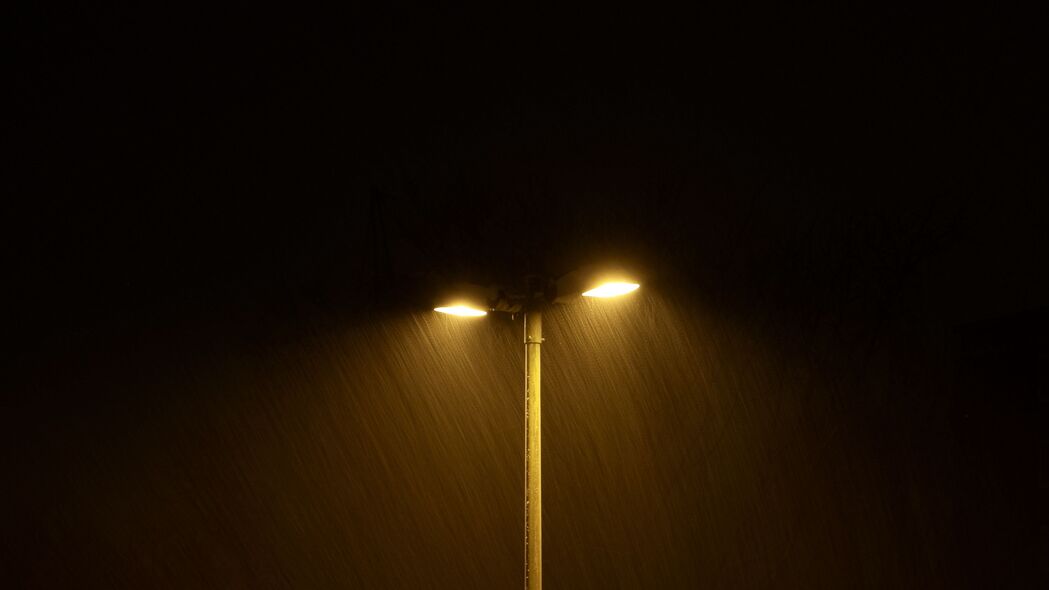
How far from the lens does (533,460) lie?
2086mm

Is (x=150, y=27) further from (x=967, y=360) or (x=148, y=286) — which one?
(x=967, y=360)

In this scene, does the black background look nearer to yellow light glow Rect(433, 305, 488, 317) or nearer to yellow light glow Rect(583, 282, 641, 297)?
yellow light glow Rect(433, 305, 488, 317)

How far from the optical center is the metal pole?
208 cm

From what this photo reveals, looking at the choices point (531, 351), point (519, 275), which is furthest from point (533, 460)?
point (519, 275)

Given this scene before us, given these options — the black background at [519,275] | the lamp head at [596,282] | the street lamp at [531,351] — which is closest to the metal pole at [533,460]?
the street lamp at [531,351]

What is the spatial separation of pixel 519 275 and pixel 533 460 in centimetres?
72

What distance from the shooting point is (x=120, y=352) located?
2369 millimetres

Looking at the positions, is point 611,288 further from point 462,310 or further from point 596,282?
point 462,310

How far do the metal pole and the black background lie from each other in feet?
1.18

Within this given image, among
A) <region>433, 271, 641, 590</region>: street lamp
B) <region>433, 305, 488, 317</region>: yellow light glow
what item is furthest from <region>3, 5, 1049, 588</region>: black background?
<region>433, 271, 641, 590</region>: street lamp

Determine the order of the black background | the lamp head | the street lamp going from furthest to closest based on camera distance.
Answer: the black background < the street lamp < the lamp head

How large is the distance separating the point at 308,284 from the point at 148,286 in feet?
1.97

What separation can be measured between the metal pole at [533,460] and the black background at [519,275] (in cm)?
36

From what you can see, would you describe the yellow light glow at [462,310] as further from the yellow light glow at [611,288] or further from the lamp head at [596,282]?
the yellow light glow at [611,288]
